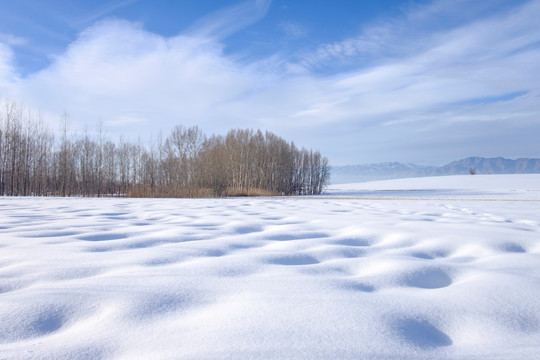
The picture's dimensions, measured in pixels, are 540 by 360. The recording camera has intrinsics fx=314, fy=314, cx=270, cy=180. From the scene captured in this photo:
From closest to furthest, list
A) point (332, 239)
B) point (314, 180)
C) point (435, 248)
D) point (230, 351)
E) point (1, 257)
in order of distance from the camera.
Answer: point (230, 351) < point (1, 257) < point (435, 248) < point (332, 239) < point (314, 180)

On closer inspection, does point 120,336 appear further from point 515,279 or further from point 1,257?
point 515,279

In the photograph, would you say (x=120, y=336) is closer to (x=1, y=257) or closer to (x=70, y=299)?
(x=70, y=299)

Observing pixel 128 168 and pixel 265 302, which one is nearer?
pixel 265 302

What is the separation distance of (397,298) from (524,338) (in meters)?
0.40

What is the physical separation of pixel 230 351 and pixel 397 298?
2.44 feet

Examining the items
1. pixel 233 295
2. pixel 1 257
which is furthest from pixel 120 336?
pixel 1 257

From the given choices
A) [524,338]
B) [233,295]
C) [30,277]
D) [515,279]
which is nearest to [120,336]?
[233,295]

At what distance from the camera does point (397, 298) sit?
1263 mm

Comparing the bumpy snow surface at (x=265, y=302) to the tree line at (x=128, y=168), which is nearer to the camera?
the bumpy snow surface at (x=265, y=302)

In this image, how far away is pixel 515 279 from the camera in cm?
147

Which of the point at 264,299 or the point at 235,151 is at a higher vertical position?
the point at 235,151

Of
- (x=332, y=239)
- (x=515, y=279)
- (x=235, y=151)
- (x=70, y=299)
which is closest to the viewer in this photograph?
(x=70, y=299)

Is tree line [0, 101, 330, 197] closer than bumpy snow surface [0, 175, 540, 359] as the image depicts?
No

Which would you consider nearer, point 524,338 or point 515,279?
point 524,338
